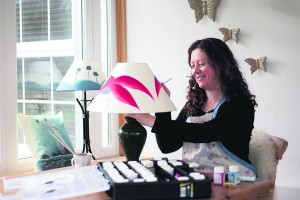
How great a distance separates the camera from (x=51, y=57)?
2.95 meters

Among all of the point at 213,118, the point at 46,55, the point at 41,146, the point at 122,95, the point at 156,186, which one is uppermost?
the point at 46,55

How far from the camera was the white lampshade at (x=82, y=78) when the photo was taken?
2492 millimetres

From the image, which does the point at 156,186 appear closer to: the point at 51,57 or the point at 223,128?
the point at 223,128

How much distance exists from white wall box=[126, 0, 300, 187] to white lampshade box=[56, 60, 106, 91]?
0.83 metres

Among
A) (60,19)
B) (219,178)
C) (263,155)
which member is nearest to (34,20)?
(60,19)

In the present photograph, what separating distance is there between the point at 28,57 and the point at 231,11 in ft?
4.77

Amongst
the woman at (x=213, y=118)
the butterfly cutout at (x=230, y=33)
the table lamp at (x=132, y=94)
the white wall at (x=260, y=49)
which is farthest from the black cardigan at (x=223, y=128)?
the butterfly cutout at (x=230, y=33)

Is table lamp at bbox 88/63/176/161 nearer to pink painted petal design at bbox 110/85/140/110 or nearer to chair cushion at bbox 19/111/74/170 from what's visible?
pink painted petal design at bbox 110/85/140/110

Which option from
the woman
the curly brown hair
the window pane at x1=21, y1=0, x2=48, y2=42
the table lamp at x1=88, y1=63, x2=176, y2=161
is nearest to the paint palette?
the table lamp at x1=88, y1=63, x2=176, y2=161

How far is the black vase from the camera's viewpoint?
1605 mm

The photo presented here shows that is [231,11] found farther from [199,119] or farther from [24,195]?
[24,195]

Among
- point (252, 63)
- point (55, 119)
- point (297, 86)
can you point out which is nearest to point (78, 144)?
point (55, 119)

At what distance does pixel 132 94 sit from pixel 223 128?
0.45m

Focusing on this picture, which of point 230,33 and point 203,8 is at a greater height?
point 203,8
